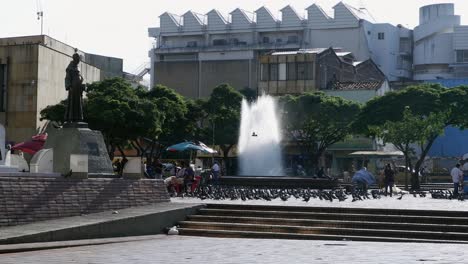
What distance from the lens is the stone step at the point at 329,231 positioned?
63.4ft

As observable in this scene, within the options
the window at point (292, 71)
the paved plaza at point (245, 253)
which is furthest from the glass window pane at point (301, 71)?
the paved plaza at point (245, 253)

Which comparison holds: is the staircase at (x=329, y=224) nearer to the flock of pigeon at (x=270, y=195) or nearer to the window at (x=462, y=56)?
the flock of pigeon at (x=270, y=195)

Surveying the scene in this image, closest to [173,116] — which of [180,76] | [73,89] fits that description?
[180,76]

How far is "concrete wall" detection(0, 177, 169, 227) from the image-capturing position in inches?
734

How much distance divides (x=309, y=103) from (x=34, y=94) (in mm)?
18646

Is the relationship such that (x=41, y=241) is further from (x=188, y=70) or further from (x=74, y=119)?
(x=188, y=70)

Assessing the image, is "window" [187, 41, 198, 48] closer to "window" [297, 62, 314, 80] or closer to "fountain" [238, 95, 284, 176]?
"window" [297, 62, 314, 80]

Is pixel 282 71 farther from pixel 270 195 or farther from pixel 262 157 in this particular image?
pixel 270 195

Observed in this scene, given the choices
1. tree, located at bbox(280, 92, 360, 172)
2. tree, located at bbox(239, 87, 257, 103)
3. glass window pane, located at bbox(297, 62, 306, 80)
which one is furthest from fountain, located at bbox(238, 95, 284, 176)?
glass window pane, located at bbox(297, 62, 306, 80)

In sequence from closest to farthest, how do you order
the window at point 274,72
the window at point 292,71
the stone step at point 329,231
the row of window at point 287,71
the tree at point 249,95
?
1. the stone step at point 329,231
2. the tree at point 249,95
3. the row of window at point 287,71
4. the window at point 292,71
5. the window at point 274,72

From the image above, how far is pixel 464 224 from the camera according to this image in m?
20.1

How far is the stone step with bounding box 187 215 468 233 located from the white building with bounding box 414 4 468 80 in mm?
60196

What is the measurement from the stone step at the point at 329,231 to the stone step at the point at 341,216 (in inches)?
34.5

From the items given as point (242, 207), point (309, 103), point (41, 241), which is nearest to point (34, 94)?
point (309, 103)
